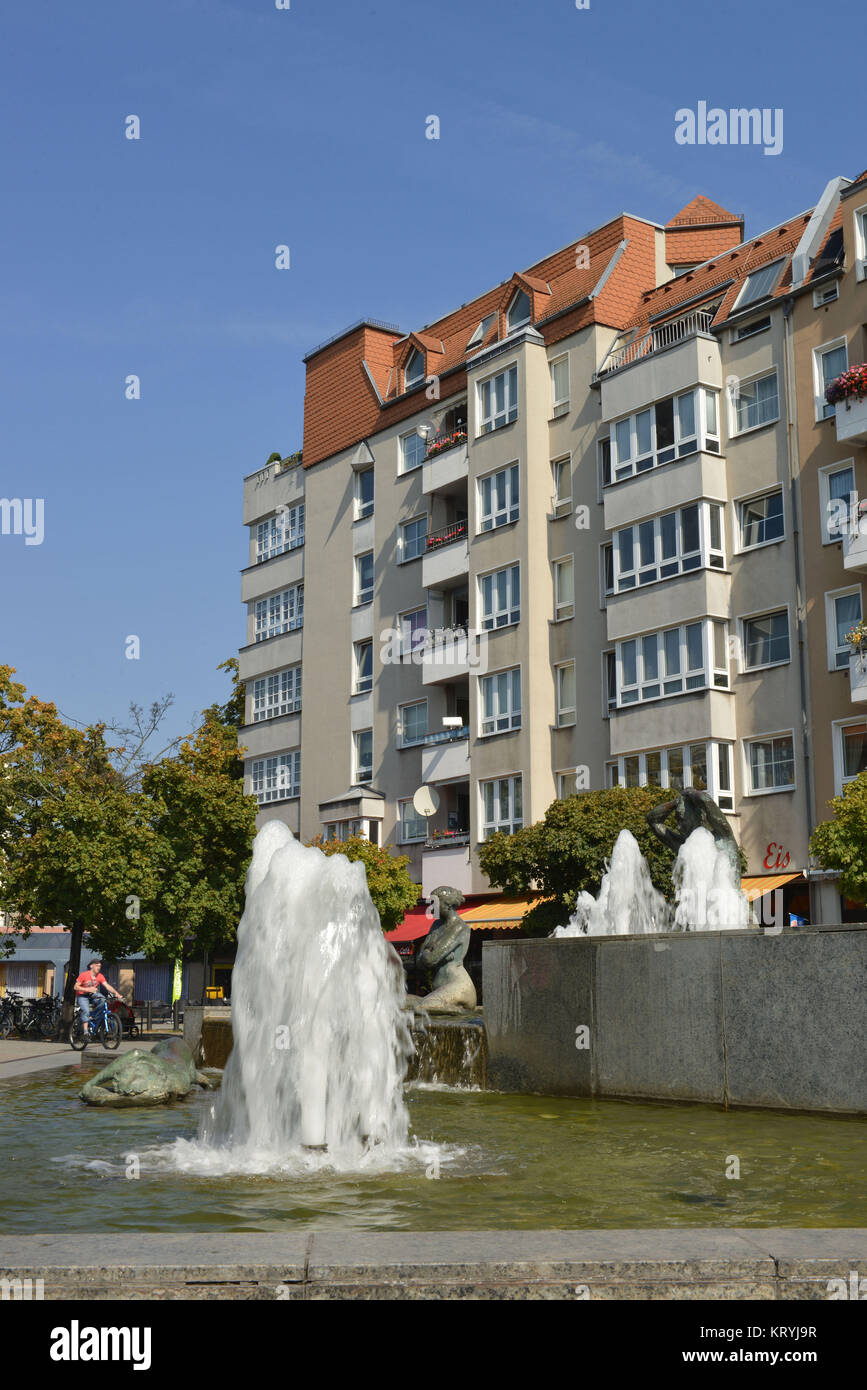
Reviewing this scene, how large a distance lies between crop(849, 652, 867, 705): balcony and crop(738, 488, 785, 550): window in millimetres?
4717

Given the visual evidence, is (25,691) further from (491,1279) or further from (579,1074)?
(491,1279)

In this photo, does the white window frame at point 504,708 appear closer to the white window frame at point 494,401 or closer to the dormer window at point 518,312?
the white window frame at point 494,401

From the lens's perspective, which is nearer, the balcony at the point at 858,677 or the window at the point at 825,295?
the balcony at the point at 858,677

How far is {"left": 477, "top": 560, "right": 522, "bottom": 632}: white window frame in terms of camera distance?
139ft

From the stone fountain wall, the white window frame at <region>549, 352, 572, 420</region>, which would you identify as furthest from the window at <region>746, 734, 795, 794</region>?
the stone fountain wall

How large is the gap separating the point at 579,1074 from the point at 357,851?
27838 millimetres

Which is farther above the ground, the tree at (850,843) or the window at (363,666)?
the window at (363,666)

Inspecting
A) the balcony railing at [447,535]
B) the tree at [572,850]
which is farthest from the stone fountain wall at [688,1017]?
the balcony railing at [447,535]

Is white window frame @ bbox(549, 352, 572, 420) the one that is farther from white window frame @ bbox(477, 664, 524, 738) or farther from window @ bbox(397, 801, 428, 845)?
window @ bbox(397, 801, 428, 845)

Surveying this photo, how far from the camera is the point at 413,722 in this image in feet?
157

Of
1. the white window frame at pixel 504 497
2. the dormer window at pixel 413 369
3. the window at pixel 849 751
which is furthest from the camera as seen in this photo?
the dormer window at pixel 413 369

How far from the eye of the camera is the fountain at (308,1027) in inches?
399

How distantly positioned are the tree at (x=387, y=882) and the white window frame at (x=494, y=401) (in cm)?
1348
